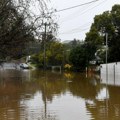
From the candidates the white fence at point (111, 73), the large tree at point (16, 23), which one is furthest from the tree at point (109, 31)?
the large tree at point (16, 23)

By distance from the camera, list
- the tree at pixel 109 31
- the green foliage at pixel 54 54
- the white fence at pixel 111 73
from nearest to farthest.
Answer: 1. the white fence at pixel 111 73
2. the tree at pixel 109 31
3. the green foliage at pixel 54 54

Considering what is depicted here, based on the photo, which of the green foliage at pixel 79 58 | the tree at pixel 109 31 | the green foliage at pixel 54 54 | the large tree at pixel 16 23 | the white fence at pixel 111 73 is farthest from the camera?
the green foliage at pixel 54 54

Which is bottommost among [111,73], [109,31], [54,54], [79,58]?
[111,73]

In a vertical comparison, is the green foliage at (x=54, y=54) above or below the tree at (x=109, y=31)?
below

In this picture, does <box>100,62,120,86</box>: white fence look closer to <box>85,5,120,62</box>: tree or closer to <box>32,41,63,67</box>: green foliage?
<box>85,5,120,62</box>: tree

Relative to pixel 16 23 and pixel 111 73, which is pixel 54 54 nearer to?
pixel 111 73

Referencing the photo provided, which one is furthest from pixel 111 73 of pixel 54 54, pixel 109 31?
pixel 54 54

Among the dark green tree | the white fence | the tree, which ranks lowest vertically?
the white fence

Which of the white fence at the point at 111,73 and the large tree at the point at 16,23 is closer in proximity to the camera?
the large tree at the point at 16,23

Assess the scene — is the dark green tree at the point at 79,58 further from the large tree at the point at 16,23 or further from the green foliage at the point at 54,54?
the large tree at the point at 16,23

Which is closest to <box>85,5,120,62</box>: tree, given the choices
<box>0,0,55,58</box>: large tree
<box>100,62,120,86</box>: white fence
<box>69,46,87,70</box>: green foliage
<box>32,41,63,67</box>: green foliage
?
<box>69,46,87,70</box>: green foliage

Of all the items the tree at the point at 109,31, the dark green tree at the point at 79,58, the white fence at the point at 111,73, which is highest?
the tree at the point at 109,31

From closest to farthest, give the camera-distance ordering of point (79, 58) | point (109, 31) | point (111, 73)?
1. point (111, 73)
2. point (109, 31)
3. point (79, 58)

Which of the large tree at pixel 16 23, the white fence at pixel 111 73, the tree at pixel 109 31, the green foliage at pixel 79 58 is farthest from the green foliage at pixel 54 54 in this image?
the large tree at pixel 16 23
